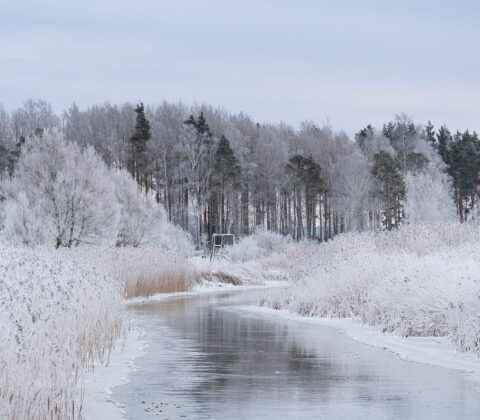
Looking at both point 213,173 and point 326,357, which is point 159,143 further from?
point 326,357

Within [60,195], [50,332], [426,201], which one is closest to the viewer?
[50,332]

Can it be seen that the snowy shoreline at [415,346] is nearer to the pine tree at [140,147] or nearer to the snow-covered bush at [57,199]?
the snow-covered bush at [57,199]

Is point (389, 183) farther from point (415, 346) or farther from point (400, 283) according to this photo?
point (415, 346)

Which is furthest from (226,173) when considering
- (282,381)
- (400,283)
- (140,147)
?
(282,381)

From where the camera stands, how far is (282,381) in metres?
11.4

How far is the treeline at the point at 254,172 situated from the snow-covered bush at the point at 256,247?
1813 cm

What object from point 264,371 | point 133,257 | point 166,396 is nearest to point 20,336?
point 166,396

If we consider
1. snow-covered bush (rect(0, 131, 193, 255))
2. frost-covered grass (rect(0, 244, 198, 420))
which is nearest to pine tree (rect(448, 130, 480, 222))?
snow-covered bush (rect(0, 131, 193, 255))

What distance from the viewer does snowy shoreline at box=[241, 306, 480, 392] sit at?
12938 mm

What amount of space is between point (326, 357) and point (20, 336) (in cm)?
A: 636

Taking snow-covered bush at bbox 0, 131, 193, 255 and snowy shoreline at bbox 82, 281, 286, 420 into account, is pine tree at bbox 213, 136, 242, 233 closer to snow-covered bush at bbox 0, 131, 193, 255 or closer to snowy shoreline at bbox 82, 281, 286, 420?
snow-covered bush at bbox 0, 131, 193, 255

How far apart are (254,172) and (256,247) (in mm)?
33613

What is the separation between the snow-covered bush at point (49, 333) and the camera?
772 centimetres

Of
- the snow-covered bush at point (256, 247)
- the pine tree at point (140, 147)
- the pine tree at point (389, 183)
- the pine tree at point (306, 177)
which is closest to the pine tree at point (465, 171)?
the pine tree at point (389, 183)
